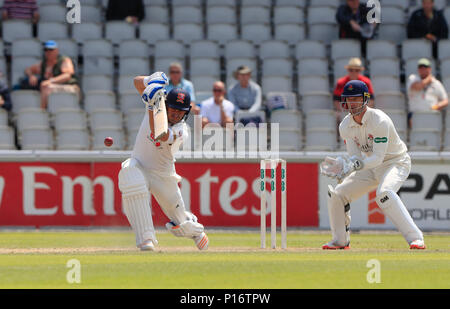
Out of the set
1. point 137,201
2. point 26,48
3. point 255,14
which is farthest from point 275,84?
point 137,201

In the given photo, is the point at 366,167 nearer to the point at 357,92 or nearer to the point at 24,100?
the point at 357,92

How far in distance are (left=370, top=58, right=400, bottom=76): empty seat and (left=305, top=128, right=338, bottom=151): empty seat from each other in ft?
6.96

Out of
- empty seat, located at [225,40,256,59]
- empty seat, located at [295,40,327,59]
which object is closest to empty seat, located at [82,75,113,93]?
empty seat, located at [225,40,256,59]

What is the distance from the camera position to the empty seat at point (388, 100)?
16.6 metres

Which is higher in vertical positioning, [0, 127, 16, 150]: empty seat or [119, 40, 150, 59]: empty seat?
[119, 40, 150, 59]: empty seat

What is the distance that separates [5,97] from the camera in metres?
16.5

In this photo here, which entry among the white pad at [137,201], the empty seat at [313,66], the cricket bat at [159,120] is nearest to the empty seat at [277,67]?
the empty seat at [313,66]

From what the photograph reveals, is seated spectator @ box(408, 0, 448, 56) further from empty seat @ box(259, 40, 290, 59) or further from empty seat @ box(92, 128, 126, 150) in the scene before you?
empty seat @ box(92, 128, 126, 150)

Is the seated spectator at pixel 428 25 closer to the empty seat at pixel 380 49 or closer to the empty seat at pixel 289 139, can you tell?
the empty seat at pixel 380 49

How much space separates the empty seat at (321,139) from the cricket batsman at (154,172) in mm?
5501

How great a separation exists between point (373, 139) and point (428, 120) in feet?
18.0

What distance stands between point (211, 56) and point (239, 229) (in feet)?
13.3

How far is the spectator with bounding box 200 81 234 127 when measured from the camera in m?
15.7
